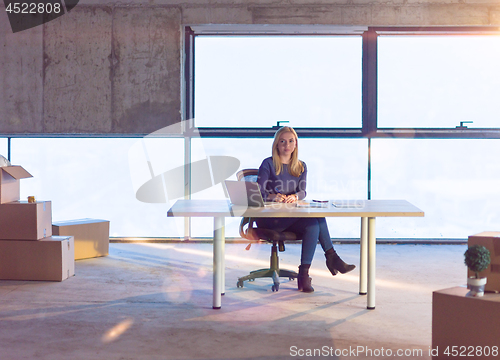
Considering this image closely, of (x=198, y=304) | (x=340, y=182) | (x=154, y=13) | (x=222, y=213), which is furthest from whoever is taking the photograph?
(x=340, y=182)

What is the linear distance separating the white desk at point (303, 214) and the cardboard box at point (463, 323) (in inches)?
33.0

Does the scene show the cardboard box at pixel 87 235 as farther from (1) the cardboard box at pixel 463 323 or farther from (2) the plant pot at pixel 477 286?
(2) the plant pot at pixel 477 286

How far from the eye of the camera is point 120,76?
546cm

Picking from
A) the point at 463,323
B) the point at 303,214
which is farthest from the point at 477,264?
the point at 303,214

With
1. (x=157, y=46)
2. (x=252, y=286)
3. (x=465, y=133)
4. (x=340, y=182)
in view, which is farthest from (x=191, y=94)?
(x=465, y=133)

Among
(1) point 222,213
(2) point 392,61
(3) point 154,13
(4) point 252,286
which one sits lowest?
(4) point 252,286

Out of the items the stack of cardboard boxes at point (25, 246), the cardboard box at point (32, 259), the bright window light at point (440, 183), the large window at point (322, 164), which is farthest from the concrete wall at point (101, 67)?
the cardboard box at point (32, 259)

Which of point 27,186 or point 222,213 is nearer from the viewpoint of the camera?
point 222,213

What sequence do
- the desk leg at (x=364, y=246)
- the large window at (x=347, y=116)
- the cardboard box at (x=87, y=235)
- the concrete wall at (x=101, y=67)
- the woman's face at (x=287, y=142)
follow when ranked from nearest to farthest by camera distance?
the desk leg at (x=364, y=246), the woman's face at (x=287, y=142), the cardboard box at (x=87, y=235), the concrete wall at (x=101, y=67), the large window at (x=347, y=116)

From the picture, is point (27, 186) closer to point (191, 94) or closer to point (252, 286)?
point (191, 94)

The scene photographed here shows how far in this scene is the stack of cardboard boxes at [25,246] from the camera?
12.4 feet

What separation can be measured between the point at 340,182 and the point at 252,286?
2.57m

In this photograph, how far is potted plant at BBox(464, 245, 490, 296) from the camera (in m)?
1.95

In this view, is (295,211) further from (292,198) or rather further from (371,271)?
(371,271)
